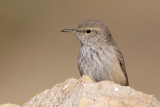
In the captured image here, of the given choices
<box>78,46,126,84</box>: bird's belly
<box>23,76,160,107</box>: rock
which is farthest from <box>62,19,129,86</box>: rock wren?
<box>23,76,160,107</box>: rock

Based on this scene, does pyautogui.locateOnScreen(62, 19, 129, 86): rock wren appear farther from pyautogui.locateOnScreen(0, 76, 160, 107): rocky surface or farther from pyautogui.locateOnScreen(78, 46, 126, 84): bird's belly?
pyautogui.locateOnScreen(0, 76, 160, 107): rocky surface

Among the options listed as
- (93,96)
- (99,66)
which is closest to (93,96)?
(93,96)

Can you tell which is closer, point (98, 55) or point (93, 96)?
point (93, 96)

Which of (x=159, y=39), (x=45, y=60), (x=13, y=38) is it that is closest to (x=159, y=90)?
(x=159, y=39)

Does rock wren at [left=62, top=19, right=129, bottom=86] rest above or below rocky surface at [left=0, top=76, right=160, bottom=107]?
above

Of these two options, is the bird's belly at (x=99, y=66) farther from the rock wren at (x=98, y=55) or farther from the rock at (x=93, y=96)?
the rock at (x=93, y=96)

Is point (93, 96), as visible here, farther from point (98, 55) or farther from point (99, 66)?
point (98, 55)

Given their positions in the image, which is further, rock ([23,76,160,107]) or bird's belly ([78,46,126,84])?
bird's belly ([78,46,126,84])
